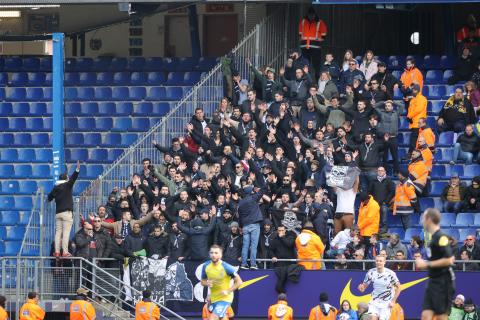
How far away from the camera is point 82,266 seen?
28.4 m

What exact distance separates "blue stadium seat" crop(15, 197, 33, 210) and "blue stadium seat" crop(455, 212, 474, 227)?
9127 mm

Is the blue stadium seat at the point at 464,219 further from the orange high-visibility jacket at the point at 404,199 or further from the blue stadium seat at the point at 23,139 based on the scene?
the blue stadium seat at the point at 23,139

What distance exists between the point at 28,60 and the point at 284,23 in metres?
6.39

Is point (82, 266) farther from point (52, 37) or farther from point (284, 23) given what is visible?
point (284, 23)

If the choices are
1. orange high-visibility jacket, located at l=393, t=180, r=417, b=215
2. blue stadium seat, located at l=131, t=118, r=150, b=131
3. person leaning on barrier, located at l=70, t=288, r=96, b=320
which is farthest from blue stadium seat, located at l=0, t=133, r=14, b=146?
orange high-visibility jacket, located at l=393, t=180, r=417, b=215

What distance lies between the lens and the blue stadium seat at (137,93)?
34188 millimetres

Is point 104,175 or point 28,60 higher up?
point 28,60

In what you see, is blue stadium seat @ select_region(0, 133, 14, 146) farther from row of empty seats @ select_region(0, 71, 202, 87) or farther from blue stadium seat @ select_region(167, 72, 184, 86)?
blue stadium seat @ select_region(167, 72, 184, 86)

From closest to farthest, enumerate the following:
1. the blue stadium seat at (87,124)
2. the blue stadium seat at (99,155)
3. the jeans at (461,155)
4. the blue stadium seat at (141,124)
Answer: the jeans at (461,155) → the blue stadium seat at (99,155) → the blue stadium seat at (141,124) → the blue stadium seat at (87,124)

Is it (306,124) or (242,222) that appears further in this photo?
(306,124)

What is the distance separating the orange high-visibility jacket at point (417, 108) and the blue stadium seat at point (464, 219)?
8.32 feet

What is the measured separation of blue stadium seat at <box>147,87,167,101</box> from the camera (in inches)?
1344

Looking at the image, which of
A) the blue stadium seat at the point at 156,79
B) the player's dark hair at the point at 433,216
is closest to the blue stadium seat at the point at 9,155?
the blue stadium seat at the point at 156,79

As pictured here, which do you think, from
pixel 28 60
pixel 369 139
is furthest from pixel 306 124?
pixel 28 60
